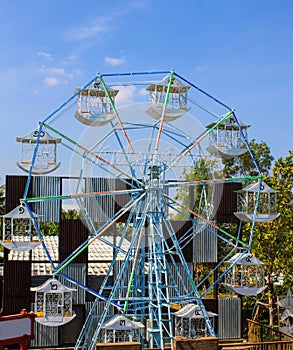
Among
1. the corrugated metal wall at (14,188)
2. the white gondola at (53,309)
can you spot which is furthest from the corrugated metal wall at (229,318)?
the corrugated metal wall at (14,188)

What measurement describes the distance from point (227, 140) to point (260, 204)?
215cm

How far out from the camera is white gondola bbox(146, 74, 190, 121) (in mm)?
16078

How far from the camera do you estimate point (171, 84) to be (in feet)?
52.4

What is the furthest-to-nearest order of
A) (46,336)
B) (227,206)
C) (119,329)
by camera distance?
(227,206) < (46,336) < (119,329)

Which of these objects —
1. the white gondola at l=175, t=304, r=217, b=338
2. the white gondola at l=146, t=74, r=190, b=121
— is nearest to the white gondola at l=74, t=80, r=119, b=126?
the white gondola at l=146, t=74, r=190, b=121

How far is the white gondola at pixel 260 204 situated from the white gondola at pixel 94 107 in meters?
4.62

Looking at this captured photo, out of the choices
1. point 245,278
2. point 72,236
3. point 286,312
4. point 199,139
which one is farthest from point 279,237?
point 72,236

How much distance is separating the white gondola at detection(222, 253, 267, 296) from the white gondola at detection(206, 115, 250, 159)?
306cm

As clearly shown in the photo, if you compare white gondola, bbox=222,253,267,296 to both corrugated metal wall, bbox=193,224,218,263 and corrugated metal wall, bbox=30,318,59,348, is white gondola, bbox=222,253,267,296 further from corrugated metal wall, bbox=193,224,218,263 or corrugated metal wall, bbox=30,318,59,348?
corrugated metal wall, bbox=30,318,59,348

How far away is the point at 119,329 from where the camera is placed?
44.4 feet

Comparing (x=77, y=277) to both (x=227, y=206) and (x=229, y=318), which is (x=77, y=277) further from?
(x=227, y=206)

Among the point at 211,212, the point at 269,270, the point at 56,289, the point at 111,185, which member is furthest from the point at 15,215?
the point at 269,270

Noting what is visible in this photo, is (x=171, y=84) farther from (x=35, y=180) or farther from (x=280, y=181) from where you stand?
(x=280, y=181)

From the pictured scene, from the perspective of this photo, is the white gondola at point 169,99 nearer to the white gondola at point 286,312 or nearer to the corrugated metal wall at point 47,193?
the corrugated metal wall at point 47,193
